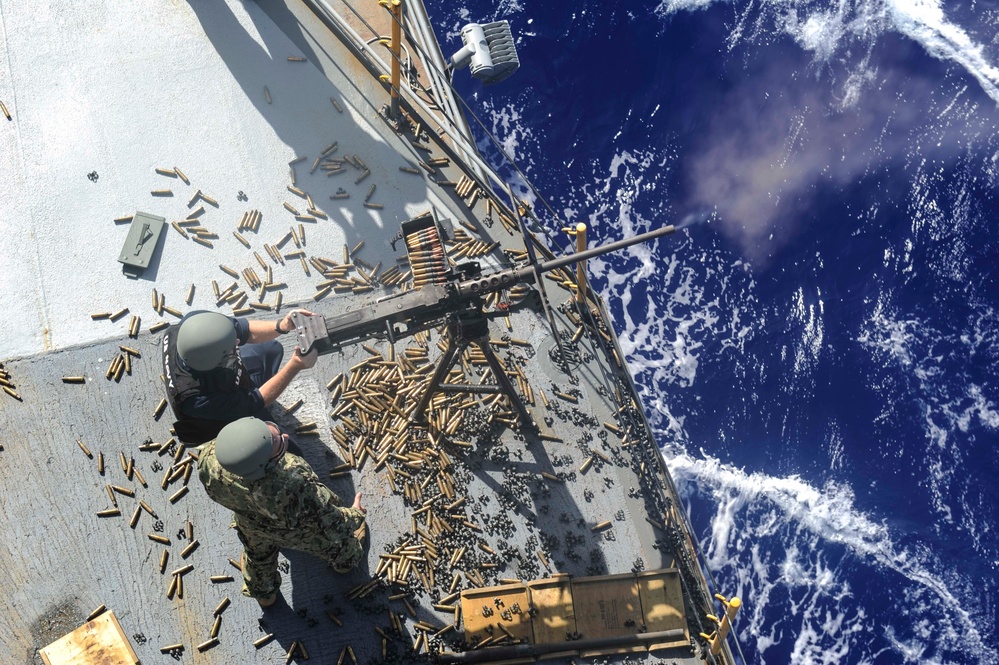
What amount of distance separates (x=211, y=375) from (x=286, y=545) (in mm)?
2490

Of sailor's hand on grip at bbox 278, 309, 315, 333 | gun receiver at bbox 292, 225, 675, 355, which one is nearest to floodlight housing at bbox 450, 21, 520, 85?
gun receiver at bbox 292, 225, 675, 355

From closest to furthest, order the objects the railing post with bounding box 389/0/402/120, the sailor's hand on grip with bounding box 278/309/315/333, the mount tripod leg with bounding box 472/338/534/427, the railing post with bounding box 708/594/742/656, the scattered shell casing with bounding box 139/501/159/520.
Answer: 1. the sailor's hand on grip with bounding box 278/309/315/333
2. the mount tripod leg with bounding box 472/338/534/427
3. the railing post with bounding box 708/594/742/656
4. the scattered shell casing with bounding box 139/501/159/520
5. the railing post with bounding box 389/0/402/120

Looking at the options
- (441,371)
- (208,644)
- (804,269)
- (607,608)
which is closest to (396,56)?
(441,371)

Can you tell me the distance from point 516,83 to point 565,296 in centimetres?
1021

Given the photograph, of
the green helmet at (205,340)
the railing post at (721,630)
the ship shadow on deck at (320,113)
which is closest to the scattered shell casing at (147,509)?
the green helmet at (205,340)

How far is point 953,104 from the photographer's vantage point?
20.9m

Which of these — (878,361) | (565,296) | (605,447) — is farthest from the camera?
(878,361)

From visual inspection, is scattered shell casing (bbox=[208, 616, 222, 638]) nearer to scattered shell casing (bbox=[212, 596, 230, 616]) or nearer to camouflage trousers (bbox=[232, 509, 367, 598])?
scattered shell casing (bbox=[212, 596, 230, 616])

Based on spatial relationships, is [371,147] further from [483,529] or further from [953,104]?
[953,104]

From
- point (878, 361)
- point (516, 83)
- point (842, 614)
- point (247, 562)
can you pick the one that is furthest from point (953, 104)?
point (247, 562)

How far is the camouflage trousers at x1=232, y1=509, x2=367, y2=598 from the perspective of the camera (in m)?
10.5

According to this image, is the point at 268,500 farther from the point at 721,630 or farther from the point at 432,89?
the point at 432,89

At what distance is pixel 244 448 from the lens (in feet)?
30.8

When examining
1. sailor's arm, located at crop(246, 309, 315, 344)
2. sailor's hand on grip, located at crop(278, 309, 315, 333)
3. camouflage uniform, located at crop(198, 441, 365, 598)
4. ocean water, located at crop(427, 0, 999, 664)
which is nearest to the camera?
camouflage uniform, located at crop(198, 441, 365, 598)
